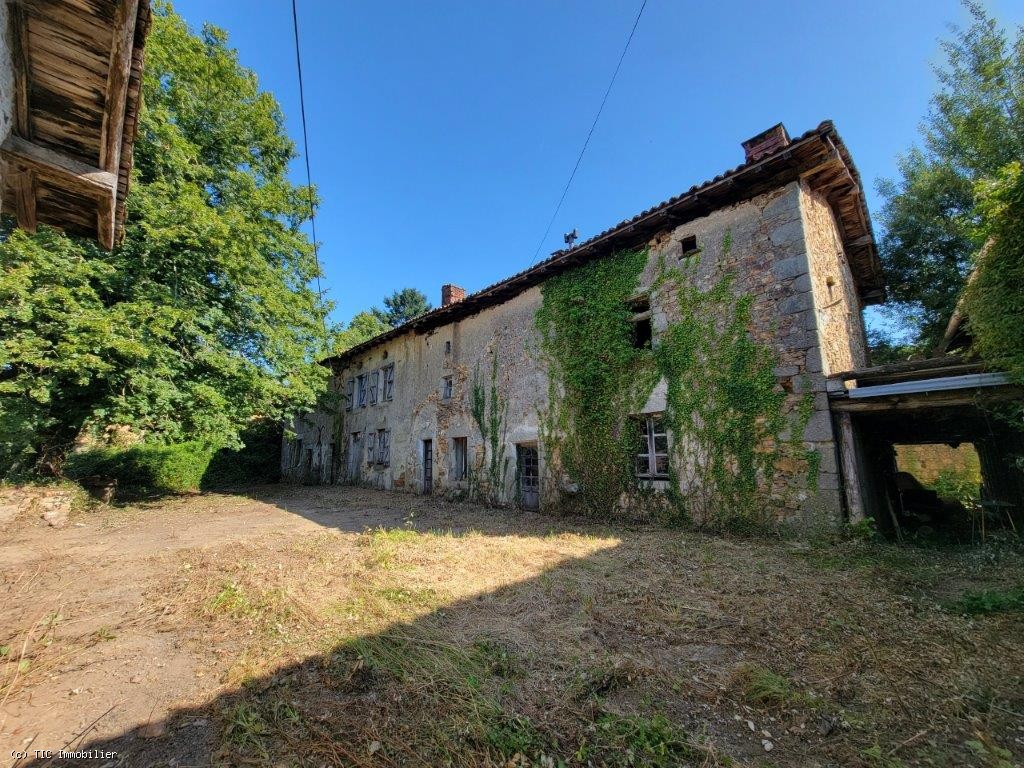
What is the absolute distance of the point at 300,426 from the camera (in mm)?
21641

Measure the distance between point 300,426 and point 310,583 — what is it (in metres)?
19.2

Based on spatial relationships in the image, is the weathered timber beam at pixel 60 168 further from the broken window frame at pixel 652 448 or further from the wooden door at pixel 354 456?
the wooden door at pixel 354 456

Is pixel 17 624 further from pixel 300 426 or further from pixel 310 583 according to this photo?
pixel 300 426

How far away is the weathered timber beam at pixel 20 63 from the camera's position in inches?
80.5

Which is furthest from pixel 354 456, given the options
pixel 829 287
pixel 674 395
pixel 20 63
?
pixel 829 287

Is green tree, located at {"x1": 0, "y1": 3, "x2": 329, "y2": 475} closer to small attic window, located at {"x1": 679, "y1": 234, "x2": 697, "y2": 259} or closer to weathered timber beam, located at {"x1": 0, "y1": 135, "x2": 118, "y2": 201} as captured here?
weathered timber beam, located at {"x1": 0, "y1": 135, "x2": 118, "y2": 201}

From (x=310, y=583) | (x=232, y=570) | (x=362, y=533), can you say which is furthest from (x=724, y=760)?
(x=362, y=533)

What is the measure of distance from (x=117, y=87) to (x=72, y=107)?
1.04 feet

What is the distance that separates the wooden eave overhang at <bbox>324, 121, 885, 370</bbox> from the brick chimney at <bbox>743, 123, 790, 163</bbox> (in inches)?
43.5

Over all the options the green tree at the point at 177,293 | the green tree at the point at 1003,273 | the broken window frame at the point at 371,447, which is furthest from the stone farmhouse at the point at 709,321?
the green tree at the point at 177,293

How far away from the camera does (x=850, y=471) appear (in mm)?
6375

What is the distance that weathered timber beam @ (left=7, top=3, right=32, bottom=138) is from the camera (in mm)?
2045

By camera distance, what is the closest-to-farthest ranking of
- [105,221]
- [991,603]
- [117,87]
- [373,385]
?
[117,87] < [105,221] < [991,603] < [373,385]

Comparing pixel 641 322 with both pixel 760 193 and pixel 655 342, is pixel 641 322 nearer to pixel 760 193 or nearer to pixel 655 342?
pixel 655 342
